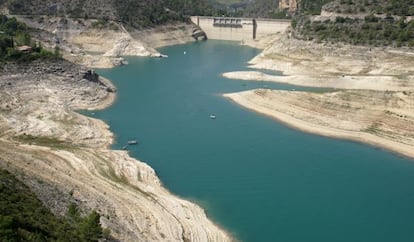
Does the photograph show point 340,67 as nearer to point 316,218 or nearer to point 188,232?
point 316,218

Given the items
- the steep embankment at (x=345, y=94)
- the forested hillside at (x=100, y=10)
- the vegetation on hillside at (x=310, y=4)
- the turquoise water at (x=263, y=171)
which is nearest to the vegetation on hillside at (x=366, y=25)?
the steep embankment at (x=345, y=94)

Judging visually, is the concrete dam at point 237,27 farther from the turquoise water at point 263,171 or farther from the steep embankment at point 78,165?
the steep embankment at point 78,165

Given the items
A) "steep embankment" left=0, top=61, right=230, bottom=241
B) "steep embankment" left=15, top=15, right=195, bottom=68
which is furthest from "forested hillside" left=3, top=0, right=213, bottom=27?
"steep embankment" left=0, top=61, right=230, bottom=241

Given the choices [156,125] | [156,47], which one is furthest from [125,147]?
[156,47]

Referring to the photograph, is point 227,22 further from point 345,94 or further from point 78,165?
point 78,165

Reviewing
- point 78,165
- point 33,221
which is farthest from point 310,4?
point 33,221

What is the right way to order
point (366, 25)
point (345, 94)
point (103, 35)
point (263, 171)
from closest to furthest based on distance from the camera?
point (263, 171) < point (345, 94) < point (366, 25) < point (103, 35)
